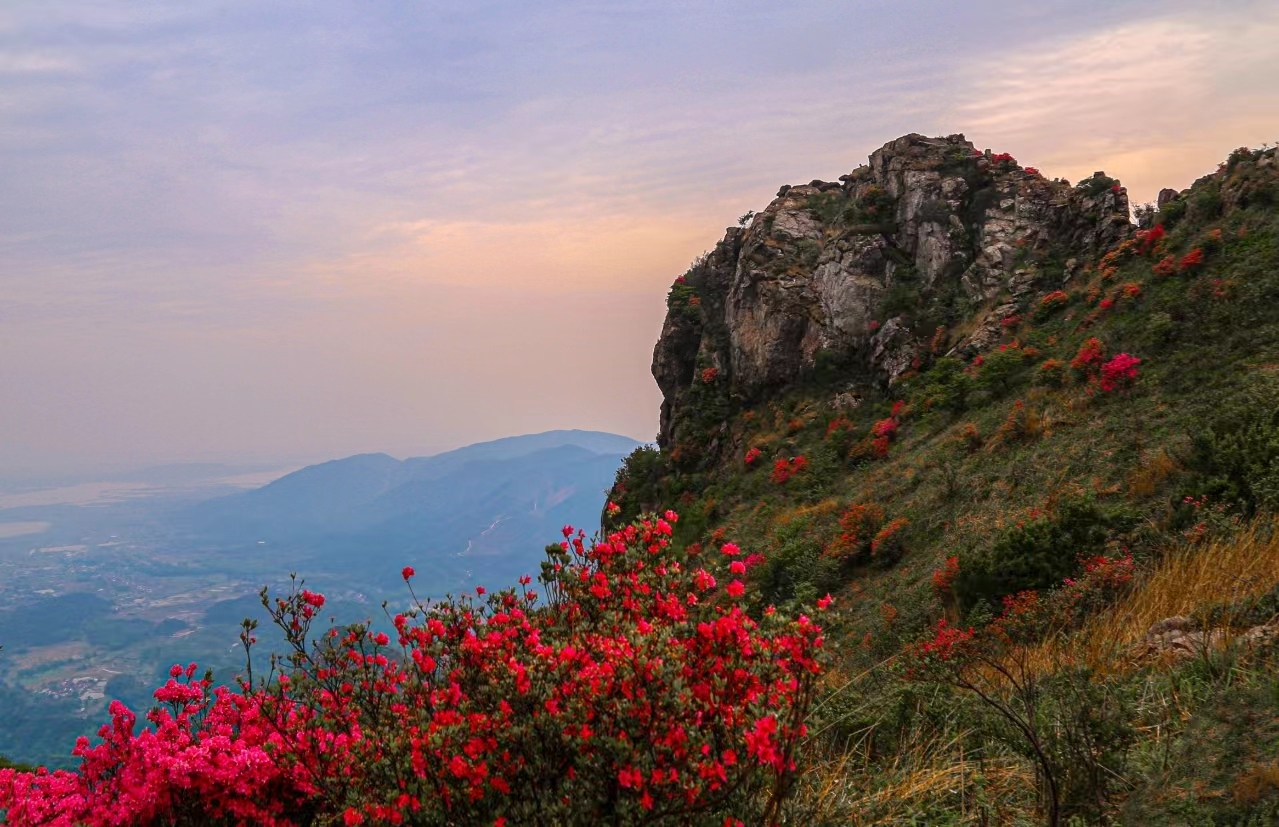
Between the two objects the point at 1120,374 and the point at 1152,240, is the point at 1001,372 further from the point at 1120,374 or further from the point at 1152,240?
the point at 1152,240

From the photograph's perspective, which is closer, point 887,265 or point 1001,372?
point 1001,372

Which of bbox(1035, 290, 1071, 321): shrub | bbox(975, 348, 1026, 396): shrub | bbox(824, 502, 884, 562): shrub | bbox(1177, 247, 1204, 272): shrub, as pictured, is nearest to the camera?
bbox(824, 502, 884, 562): shrub

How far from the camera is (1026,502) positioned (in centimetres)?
1359

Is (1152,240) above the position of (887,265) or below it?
below

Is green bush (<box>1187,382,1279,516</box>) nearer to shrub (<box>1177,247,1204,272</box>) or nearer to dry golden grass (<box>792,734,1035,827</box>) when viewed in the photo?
dry golden grass (<box>792,734,1035,827</box>)

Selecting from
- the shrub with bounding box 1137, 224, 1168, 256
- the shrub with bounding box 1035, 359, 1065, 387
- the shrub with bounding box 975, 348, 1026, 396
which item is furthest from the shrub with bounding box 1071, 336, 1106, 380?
the shrub with bounding box 1137, 224, 1168, 256

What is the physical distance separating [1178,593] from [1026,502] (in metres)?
7.25

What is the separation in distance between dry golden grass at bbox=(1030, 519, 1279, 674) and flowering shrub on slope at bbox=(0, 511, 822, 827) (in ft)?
11.9

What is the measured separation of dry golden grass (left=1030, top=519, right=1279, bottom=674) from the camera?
225 inches

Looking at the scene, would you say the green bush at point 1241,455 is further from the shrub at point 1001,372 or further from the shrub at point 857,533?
the shrub at point 1001,372

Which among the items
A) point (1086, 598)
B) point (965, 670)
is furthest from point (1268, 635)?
point (1086, 598)

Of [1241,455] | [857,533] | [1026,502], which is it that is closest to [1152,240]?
[1026,502]

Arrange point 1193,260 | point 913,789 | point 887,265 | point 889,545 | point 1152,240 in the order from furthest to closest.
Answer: point 887,265, point 1152,240, point 1193,260, point 889,545, point 913,789

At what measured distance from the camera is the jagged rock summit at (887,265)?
83.4ft
